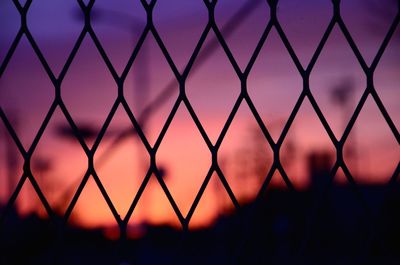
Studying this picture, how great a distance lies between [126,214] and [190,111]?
252 millimetres

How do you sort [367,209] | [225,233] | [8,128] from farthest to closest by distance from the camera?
[225,233] → [8,128] → [367,209]

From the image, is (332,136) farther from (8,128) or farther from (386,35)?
(8,128)

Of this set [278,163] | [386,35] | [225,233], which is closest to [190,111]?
[278,163]

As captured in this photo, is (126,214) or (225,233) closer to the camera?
(126,214)

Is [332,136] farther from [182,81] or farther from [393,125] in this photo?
[182,81]

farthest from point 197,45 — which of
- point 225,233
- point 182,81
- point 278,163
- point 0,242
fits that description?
point 225,233

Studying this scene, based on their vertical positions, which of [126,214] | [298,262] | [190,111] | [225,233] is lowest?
[298,262]

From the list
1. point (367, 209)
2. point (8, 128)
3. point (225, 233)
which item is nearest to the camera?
point (367, 209)

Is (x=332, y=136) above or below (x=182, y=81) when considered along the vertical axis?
below

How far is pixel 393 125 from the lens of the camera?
120 centimetres

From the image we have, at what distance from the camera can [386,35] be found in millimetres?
1212

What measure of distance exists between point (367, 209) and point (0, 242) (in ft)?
2.67

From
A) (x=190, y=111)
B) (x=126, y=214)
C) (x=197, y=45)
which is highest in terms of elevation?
(x=197, y=45)

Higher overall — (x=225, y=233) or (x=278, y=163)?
(x=225, y=233)
